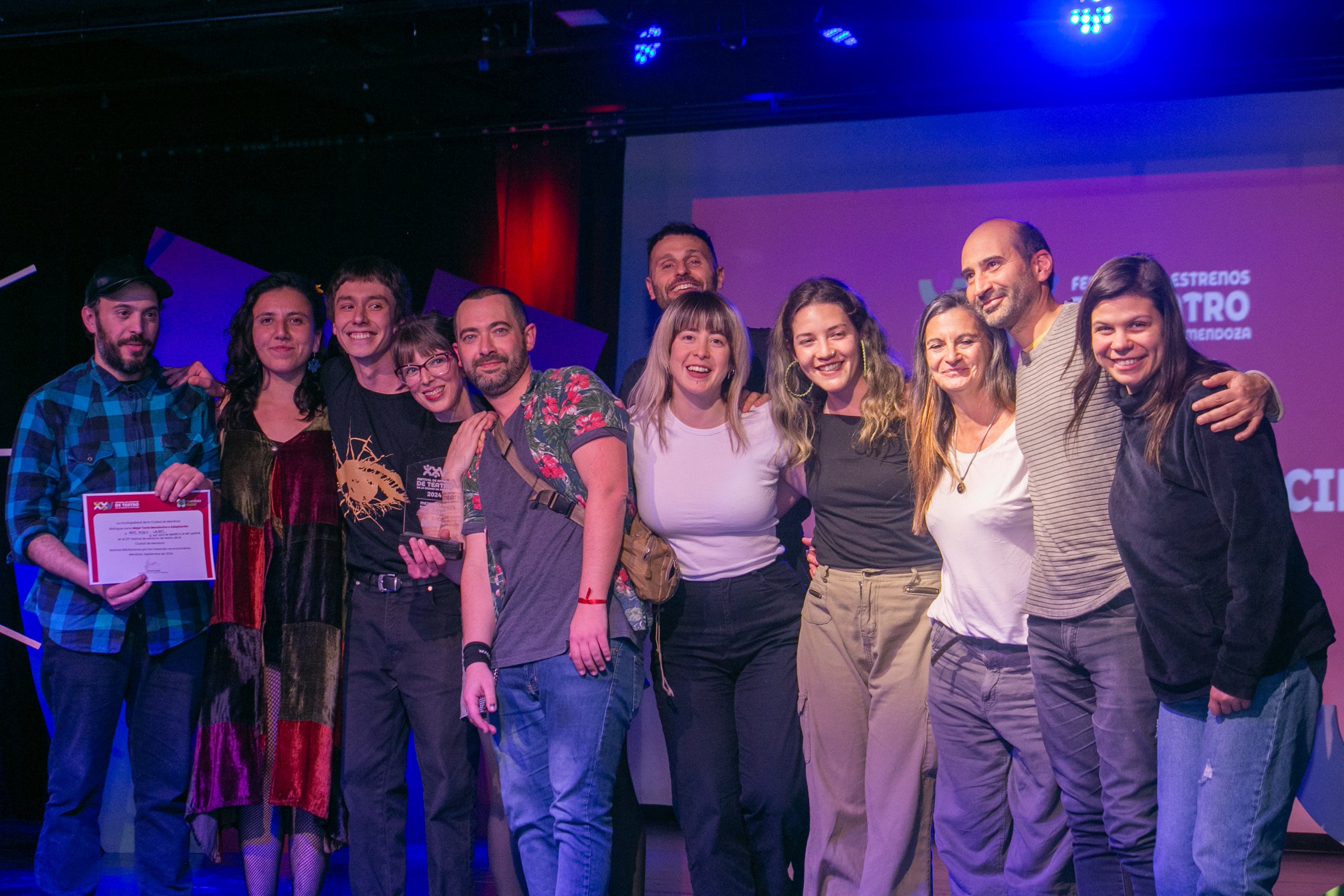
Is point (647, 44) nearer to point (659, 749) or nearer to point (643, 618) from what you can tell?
point (643, 618)

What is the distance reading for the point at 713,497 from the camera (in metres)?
2.82

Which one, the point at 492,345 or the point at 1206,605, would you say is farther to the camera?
the point at 492,345

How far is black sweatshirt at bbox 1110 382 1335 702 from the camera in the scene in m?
2.13

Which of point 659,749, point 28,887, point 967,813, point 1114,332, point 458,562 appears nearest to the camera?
point 1114,332

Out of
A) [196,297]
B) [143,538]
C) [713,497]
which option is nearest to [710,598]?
[713,497]

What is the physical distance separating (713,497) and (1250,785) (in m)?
1.42

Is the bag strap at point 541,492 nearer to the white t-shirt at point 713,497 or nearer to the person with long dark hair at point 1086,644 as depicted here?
the white t-shirt at point 713,497

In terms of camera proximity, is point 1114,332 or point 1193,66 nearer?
point 1114,332

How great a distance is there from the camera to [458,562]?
9.98 feet

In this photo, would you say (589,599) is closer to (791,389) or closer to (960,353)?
(791,389)

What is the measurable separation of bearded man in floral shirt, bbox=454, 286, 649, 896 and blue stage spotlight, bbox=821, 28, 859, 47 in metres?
2.65

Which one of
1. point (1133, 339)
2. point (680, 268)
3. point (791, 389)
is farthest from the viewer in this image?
point (680, 268)

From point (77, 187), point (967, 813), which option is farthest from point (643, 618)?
point (77, 187)

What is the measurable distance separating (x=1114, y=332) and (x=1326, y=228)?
289cm
